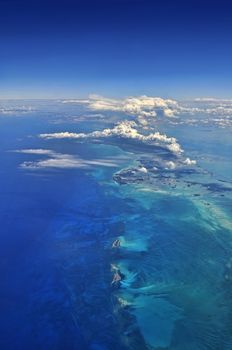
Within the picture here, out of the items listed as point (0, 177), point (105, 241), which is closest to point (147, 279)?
point (105, 241)

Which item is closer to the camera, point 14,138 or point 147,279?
point 147,279

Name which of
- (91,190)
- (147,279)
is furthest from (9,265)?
(91,190)

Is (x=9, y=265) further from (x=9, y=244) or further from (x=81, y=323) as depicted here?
(x=81, y=323)

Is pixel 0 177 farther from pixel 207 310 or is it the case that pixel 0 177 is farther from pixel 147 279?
pixel 207 310

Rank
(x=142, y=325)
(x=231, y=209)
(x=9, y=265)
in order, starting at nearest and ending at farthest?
(x=142, y=325) < (x=9, y=265) < (x=231, y=209)

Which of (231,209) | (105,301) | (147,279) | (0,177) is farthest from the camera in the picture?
(0,177)

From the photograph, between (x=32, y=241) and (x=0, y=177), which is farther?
(x=0, y=177)
